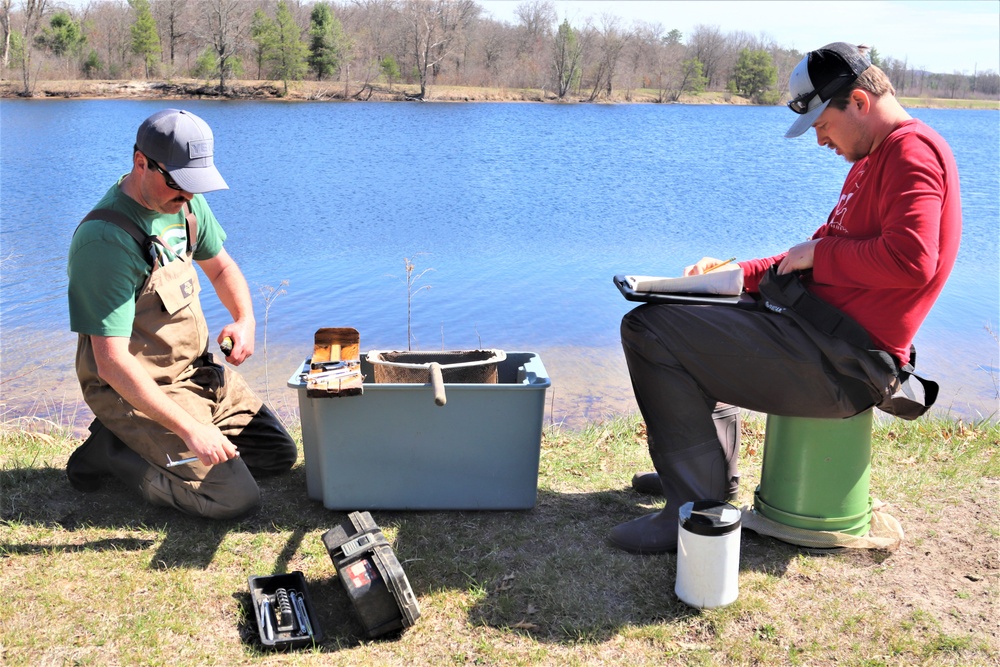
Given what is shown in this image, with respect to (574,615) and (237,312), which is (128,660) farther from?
(237,312)

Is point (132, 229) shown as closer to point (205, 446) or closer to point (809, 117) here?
point (205, 446)

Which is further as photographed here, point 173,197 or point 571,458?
point 571,458

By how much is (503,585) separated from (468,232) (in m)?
8.71

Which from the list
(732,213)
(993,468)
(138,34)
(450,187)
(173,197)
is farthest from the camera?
(138,34)

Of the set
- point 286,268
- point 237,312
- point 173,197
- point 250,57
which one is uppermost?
point 250,57

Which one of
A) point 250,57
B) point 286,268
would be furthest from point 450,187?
point 250,57

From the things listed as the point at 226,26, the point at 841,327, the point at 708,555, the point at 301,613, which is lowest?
the point at 301,613

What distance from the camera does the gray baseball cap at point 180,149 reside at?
2.82 m

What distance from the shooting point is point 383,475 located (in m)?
3.14

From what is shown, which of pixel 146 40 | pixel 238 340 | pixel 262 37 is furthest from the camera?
pixel 262 37

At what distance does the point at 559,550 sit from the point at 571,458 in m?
0.88

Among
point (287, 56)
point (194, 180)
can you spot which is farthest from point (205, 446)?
point (287, 56)

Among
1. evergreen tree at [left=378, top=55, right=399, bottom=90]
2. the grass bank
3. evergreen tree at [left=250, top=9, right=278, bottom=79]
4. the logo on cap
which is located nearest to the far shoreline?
evergreen tree at [left=378, top=55, right=399, bottom=90]

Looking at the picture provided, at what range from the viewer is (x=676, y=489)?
290cm
